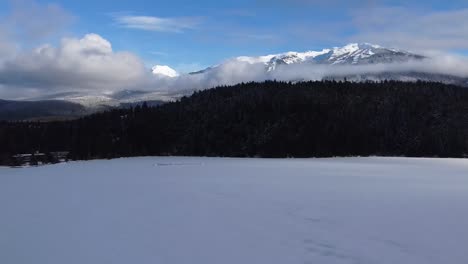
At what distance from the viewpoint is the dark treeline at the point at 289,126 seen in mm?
74625

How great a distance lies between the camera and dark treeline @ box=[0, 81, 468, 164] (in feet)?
245

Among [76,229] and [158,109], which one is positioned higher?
[158,109]

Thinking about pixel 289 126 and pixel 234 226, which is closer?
pixel 234 226

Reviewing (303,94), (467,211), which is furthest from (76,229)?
(303,94)

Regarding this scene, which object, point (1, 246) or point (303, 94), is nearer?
point (1, 246)

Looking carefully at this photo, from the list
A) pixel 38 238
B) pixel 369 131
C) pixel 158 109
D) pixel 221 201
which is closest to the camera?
pixel 38 238

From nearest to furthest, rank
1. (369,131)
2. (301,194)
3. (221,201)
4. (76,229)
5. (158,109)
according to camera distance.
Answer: (76,229) → (221,201) → (301,194) → (369,131) → (158,109)

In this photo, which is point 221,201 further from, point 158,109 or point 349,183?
point 158,109

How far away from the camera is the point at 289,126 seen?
257 feet

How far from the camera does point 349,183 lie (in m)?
25.9

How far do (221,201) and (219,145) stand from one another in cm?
6113

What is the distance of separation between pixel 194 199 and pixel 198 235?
674 centimetres

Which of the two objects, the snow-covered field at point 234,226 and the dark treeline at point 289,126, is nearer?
the snow-covered field at point 234,226

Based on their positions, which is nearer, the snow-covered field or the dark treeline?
the snow-covered field
